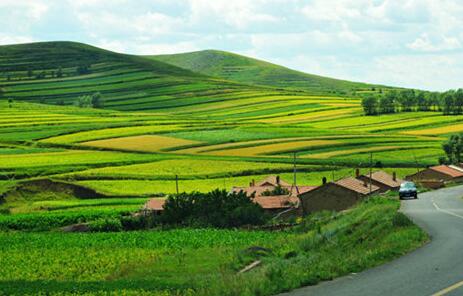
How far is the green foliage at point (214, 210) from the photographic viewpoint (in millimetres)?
54875

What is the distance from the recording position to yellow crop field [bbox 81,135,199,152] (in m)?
103

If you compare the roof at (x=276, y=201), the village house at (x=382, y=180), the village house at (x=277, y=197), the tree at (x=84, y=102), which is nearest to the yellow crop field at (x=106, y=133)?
the village house at (x=277, y=197)

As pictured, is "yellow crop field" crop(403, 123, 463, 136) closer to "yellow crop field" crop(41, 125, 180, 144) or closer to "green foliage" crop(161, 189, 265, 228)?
"yellow crop field" crop(41, 125, 180, 144)

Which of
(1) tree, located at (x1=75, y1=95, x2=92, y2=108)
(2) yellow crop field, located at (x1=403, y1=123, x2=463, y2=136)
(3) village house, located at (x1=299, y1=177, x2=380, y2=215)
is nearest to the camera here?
(3) village house, located at (x1=299, y1=177, x2=380, y2=215)

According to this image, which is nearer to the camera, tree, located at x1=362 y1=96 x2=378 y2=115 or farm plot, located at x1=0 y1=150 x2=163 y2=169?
farm plot, located at x1=0 y1=150 x2=163 y2=169

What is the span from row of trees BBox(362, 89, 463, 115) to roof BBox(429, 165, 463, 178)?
73175mm

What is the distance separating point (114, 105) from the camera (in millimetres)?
191750

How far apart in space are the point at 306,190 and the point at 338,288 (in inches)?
2004

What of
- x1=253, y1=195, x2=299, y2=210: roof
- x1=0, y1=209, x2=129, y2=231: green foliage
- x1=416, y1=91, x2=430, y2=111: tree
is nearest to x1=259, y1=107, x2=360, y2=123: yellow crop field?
x1=416, y1=91, x2=430, y2=111: tree

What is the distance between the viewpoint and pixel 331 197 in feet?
207

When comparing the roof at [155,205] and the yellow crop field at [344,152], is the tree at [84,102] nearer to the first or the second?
the yellow crop field at [344,152]

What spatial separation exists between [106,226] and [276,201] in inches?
570

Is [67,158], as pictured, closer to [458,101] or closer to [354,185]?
[354,185]

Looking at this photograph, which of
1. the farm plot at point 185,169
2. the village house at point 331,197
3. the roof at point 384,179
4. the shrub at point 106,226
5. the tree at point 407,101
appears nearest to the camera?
the shrub at point 106,226
